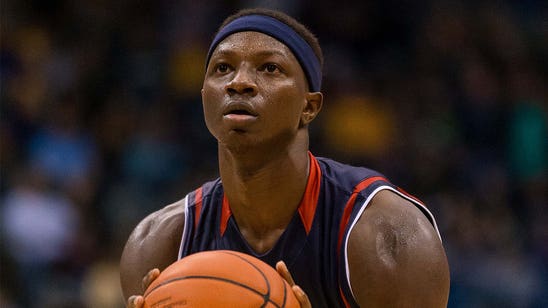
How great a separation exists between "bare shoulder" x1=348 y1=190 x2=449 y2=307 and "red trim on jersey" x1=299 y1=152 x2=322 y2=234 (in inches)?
9.3

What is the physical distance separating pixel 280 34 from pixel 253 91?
31cm

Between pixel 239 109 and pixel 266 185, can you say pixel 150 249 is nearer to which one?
pixel 266 185

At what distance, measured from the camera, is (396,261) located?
12.1ft

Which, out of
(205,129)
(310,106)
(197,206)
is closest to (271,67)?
(310,106)

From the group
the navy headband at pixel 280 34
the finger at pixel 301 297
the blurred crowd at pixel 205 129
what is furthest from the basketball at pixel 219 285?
the blurred crowd at pixel 205 129

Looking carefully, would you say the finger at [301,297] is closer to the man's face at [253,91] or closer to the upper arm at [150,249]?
the man's face at [253,91]

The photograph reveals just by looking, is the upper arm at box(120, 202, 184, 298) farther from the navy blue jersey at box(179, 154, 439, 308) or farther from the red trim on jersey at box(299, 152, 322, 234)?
the red trim on jersey at box(299, 152, 322, 234)

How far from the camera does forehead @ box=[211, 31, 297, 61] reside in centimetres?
389

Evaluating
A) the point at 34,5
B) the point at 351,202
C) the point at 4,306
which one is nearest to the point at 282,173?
the point at 351,202

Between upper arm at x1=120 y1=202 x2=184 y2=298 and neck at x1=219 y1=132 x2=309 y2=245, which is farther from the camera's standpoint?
upper arm at x1=120 y1=202 x2=184 y2=298

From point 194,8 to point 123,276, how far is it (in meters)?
6.07

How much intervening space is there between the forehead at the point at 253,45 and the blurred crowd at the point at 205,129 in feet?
13.1

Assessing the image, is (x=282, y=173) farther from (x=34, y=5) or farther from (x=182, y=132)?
(x=34, y=5)

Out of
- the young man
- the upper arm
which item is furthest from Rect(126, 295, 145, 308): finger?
the upper arm
